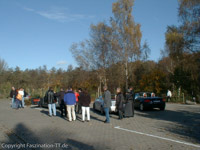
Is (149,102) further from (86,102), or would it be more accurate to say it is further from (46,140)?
(46,140)

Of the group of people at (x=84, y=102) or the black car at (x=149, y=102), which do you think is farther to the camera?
the black car at (x=149, y=102)

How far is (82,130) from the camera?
357 inches

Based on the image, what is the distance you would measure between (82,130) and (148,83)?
23587 millimetres

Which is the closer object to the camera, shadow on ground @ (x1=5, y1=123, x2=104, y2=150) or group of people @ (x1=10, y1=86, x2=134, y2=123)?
shadow on ground @ (x1=5, y1=123, x2=104, y2=150)

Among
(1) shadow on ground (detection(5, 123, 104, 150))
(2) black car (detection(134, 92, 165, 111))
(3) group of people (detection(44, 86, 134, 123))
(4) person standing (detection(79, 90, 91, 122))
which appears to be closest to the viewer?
(1) shadow on ground (detection(5, 123, 104, 150))

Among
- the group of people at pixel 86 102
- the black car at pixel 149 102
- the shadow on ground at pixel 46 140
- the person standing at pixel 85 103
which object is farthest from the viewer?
the black car at pixel 149 102

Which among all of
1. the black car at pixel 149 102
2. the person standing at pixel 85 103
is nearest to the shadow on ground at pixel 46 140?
the person standing at pixel 85 103

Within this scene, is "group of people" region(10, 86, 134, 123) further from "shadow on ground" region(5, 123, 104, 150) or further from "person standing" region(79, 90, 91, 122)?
"shadow on ground" region(5, 123, 104, 150)

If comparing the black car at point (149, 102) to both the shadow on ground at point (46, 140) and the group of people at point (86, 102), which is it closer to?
the group of people at point (86, 102)

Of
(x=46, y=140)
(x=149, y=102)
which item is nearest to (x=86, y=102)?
(x=46, y=140)

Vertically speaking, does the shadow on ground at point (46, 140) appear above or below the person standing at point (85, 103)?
below

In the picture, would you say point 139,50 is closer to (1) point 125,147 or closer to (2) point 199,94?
(2) point 199,94

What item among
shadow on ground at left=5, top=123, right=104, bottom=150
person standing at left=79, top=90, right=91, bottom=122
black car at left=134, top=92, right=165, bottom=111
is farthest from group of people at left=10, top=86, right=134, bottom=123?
black car at left=134, top=92, right=165, bottom=111

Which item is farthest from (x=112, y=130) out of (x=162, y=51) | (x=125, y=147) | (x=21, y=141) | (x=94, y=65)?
(x=162, y=51)
